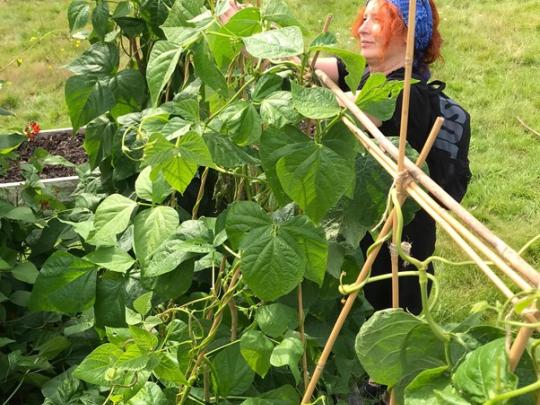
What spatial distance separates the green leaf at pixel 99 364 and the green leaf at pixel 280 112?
1.48ft

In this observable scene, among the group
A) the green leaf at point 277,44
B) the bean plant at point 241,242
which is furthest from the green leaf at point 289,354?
the green leaf at point 277,44

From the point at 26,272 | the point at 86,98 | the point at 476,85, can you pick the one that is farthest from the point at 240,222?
the point at 476,85

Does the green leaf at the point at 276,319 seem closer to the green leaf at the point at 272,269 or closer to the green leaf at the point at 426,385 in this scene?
the green leaf at the point at 272,269

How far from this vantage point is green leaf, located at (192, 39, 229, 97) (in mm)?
1026

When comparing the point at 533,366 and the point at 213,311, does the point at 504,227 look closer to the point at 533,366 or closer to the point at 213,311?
the point at 213,311

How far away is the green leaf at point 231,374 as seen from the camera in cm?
113

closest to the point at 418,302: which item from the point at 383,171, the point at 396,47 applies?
the point at 396,47

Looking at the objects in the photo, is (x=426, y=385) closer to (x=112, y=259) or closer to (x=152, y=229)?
(x=152, y=229)

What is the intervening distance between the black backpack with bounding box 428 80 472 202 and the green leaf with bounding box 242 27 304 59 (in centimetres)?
98

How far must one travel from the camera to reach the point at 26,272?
172 centimetres

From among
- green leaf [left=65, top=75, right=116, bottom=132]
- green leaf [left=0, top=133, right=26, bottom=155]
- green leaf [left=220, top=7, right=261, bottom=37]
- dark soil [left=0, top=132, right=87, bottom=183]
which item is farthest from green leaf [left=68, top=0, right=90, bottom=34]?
dark soil [left=0, top=132, right=87, bottom=183]

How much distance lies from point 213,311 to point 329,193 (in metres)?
0.44

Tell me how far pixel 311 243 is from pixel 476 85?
12.3 feet

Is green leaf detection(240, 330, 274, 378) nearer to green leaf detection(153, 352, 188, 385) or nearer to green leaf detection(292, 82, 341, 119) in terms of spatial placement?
green leaf detection(153, 352, 188, 385)
